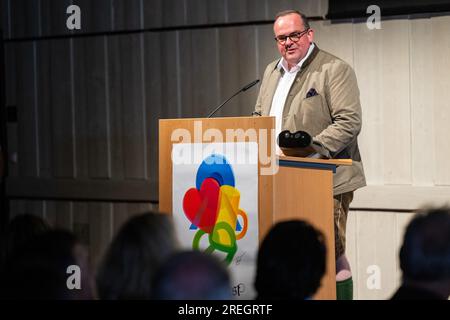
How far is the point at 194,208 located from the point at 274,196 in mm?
348

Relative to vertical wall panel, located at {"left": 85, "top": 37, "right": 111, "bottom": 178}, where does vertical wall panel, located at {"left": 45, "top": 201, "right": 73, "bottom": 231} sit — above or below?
below

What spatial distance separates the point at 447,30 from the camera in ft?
16.1

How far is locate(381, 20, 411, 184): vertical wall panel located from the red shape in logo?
221 centimetres

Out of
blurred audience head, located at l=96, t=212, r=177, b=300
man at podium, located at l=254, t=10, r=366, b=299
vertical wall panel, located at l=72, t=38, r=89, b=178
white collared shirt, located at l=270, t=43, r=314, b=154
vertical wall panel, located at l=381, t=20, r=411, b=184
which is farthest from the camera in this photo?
vertical wall panel, located at l=72, t=38, r=89, b=178

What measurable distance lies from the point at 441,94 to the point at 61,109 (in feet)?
9.88

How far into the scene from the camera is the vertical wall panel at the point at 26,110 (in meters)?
6.33

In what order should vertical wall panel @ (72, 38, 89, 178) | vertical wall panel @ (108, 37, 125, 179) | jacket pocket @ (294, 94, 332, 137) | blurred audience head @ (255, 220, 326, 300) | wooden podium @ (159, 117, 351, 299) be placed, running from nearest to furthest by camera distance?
Answer: blurred audience head @ (255, 220, 326, 300) → wooden podium @ (159, 117, 351, 299) → jacket pocket @ (294, 94, 332, 137) → vertical wall panel @ (108, 37, 125, 179) → vertical wall panel @ (72, 38, 89, 178)

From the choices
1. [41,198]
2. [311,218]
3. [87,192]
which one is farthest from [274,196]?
[41,198]

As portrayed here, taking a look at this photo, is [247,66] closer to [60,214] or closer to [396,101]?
[396,101]

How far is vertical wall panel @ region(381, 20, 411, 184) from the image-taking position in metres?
5.03

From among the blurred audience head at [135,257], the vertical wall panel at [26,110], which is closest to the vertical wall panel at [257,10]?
the vertical wall panel at [26,110]

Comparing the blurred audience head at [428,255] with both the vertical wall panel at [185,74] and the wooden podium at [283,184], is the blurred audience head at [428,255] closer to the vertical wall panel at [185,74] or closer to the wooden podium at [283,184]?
the wooden podium at [283,184]

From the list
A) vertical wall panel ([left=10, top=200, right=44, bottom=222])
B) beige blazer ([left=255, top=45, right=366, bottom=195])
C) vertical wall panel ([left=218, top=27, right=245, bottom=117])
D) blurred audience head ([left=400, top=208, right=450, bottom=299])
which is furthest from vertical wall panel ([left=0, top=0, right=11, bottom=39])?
blurred audience head ([left=400, top=208, right=450, bottom=299])

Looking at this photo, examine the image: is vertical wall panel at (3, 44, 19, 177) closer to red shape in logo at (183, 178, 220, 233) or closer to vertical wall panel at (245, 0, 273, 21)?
vertical wall panel at (245, 0, 273, 21)
